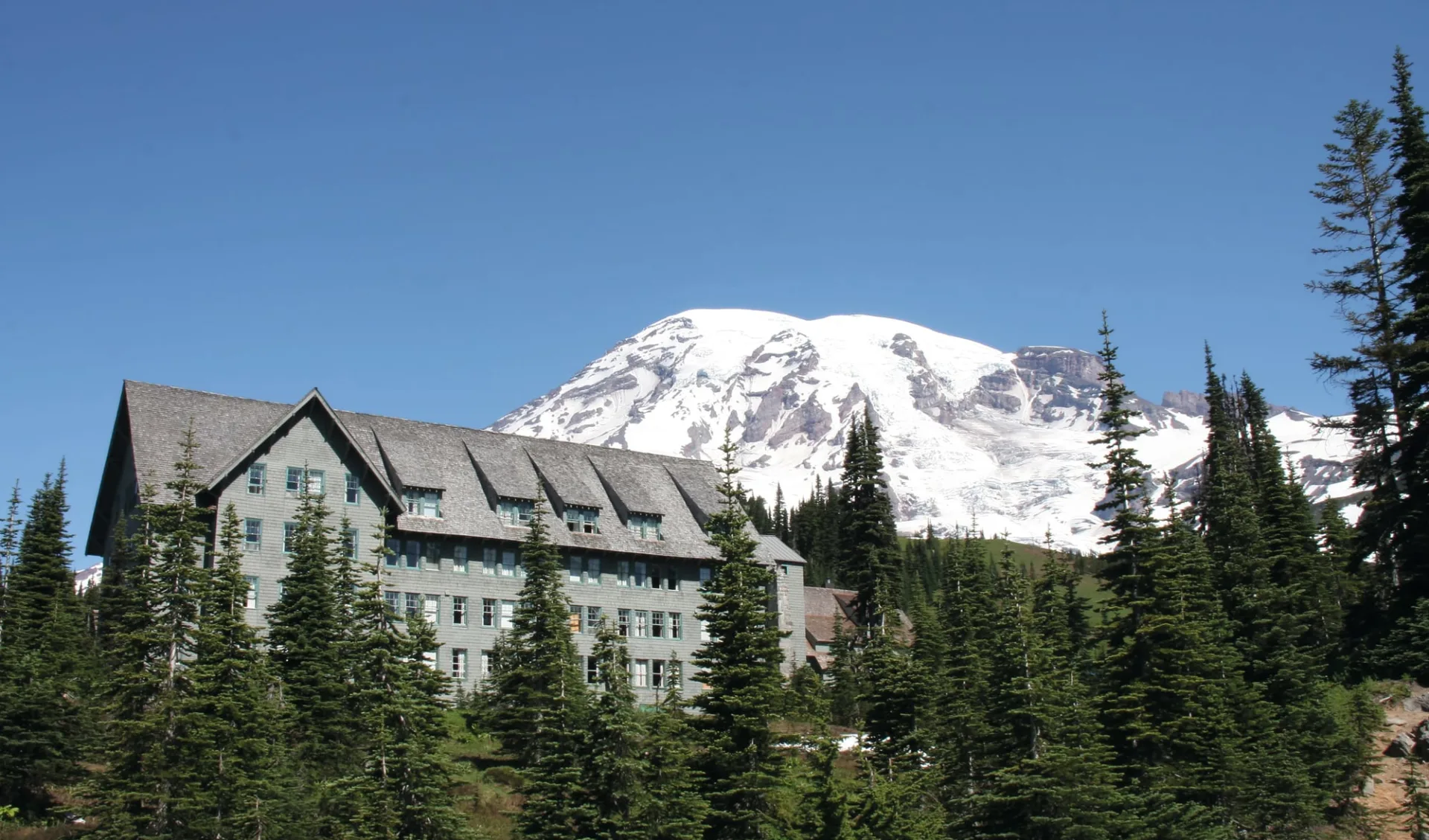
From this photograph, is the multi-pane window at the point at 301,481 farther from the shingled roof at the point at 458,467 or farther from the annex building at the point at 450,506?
the shingled roof at the point at 458,467

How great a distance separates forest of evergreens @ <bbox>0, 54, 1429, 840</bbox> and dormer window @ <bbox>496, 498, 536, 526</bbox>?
34.9 feet

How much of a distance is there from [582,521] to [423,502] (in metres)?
9.65

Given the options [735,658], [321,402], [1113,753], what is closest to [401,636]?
[735,658]

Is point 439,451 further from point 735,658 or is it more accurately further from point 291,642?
point 735,658

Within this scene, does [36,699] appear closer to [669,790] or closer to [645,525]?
[669,790]

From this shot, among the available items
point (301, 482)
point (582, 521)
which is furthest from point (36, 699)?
point (582, 521)

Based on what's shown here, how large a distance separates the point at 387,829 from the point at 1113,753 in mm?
20978

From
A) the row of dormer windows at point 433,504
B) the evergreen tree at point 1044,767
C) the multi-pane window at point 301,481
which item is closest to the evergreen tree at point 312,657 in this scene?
the row of dormer windows at point 433,504

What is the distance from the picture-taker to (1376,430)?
56.5 m

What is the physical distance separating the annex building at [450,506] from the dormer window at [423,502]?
8 centimetres

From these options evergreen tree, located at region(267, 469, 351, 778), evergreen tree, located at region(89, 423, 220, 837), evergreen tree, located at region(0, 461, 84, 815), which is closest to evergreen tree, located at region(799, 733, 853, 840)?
evergreen tree, located at region(89, 423, 220, 837)

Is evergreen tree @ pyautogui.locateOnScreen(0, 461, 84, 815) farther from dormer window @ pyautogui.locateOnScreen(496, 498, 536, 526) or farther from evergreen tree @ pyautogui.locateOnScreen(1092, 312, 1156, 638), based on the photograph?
evergreen tree @ pyautogui.locateOnScreen(1092, 312, 1156, 638)

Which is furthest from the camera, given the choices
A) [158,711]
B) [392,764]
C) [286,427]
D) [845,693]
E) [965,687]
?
[845,693]

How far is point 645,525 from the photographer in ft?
268
